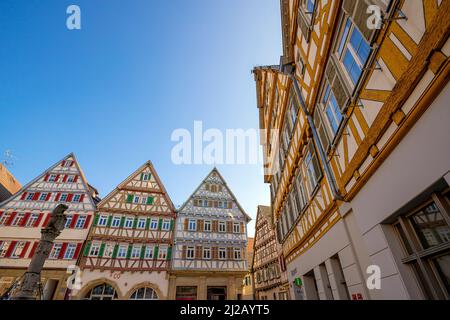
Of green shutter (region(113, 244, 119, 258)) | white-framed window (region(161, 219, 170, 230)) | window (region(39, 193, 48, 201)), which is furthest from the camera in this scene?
white-framed window (region(161, 219, 170, 230))

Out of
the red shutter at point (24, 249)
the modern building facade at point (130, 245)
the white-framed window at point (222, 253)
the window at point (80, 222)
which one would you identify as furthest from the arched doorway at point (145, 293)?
the red shutter at point (24, 249)

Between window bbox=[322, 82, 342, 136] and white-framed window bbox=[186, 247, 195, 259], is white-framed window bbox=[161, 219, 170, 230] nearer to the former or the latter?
white-framed window bbox=[186, 247, 195, 259]

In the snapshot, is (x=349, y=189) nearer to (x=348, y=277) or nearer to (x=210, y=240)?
(x=348, y=277)

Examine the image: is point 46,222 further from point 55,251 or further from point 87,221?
point 87,221

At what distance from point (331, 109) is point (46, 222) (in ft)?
81.4

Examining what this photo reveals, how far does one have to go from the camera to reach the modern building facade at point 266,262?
74.4 ft

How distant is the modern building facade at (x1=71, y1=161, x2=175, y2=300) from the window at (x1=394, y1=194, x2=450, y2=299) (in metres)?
19.8

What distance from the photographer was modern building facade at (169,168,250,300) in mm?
19875

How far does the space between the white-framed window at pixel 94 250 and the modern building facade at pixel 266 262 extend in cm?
1569

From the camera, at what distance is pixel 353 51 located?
14.5 feet

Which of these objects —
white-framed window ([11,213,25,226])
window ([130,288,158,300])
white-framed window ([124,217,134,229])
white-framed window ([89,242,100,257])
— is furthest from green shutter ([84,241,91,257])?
white-framed window ([11,213,25,226])

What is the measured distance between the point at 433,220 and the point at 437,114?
1398 millimetres

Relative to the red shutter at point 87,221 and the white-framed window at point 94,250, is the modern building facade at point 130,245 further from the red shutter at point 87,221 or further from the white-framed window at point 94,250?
the red shutter at point 87,221
